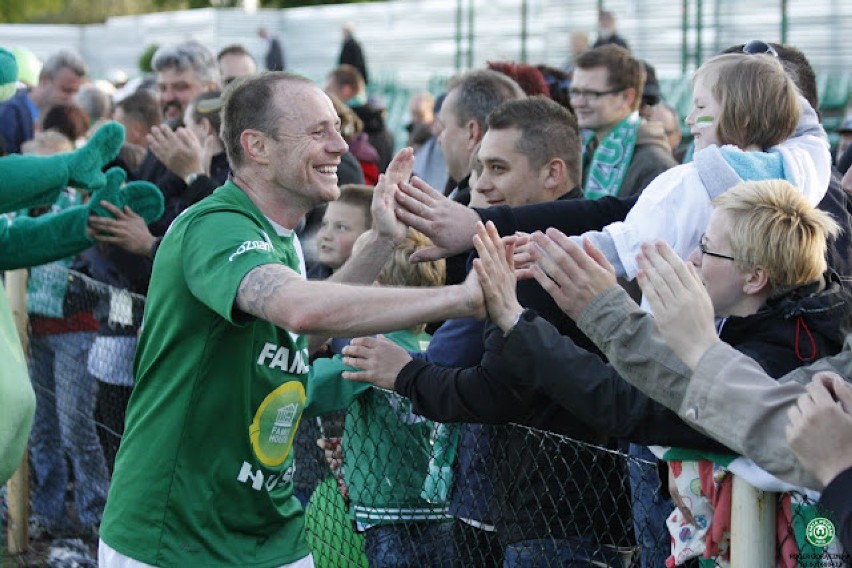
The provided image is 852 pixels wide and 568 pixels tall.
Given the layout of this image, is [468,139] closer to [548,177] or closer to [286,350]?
[548,177]

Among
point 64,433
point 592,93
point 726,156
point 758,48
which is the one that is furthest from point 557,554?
point 64,433

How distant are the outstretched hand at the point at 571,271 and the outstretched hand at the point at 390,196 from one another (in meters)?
0.77

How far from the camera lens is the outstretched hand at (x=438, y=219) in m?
3.89

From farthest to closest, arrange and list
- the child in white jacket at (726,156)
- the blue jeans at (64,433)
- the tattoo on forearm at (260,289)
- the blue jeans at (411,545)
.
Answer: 1. the blue jeans at (64,433)
2. the blue jeans at (411,545)
3. the child in white jacket at (726,156)
4. the tattoo on forearm at (260,289)

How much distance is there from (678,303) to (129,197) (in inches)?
140

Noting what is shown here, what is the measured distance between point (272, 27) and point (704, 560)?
26337 mm

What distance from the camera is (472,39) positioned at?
22.0 meters

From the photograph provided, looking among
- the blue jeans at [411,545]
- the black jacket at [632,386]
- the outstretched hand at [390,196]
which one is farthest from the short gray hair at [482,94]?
the black jacket at [632,386]

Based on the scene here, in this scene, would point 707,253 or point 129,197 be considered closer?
point 707,253

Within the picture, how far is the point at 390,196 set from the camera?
3.90 m

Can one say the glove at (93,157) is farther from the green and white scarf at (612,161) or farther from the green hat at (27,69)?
the green hat at (27,69)

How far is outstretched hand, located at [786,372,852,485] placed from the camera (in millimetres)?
2449

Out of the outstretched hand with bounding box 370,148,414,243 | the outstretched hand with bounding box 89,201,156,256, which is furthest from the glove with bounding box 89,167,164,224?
the outstretched hand with bounding box 370,148,414,243

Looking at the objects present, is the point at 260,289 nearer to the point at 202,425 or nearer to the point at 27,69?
the point at 202,425
